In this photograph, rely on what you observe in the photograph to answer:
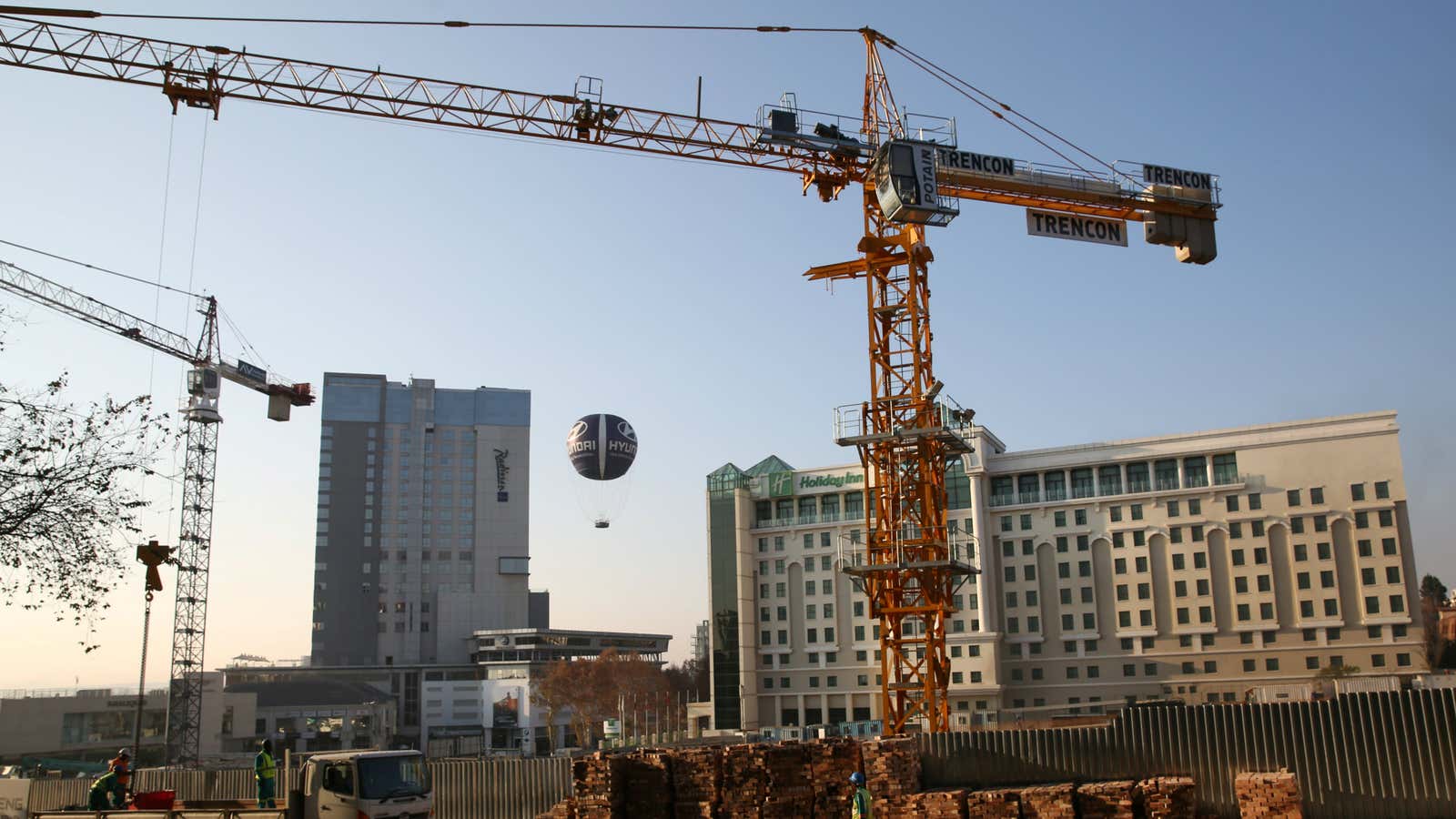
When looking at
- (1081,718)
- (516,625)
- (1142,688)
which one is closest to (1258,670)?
(1142,688)

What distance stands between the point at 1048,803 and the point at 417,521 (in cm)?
14114

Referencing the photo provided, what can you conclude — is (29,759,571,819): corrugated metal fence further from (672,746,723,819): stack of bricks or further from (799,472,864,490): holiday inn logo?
(799,472,864,490): holiday inn logo

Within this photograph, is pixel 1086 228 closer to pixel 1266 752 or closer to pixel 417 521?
pixel 1266 752

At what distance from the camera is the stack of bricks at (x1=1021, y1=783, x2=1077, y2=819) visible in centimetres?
2088

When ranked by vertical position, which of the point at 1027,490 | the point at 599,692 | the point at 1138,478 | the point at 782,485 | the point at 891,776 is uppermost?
the point at 782,485

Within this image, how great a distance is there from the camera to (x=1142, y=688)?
77.9m

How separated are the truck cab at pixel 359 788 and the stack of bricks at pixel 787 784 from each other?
6.94m

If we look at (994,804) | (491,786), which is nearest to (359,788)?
(491,786)

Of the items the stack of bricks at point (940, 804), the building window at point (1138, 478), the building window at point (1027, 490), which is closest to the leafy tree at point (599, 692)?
the building window at point (1027, 490)

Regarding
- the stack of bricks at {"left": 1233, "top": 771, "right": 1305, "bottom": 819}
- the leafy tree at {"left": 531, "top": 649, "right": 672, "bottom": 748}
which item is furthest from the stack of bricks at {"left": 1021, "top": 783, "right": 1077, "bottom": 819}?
the leafy tree at {"left": 531, "top": 649, "right": 672, "bottom": 748}

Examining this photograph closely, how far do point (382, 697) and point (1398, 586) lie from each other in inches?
3904

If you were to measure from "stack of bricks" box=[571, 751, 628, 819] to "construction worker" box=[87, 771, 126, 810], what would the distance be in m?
8.37

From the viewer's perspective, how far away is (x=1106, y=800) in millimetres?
20641

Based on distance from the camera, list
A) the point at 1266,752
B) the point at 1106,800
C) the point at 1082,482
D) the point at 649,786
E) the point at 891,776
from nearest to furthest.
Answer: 1. the point at 1106,800
2. the point at 1266,752
3. the point at 891,776
4. the point at 649,786
5. the point at 1082,482
